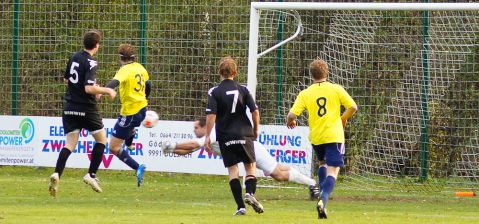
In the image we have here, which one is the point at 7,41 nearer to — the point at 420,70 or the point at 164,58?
the point at 164,58

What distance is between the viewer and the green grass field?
12.2 m

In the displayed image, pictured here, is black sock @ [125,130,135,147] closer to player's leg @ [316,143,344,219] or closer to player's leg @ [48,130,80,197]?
player's leg @ [48,130,80,197]

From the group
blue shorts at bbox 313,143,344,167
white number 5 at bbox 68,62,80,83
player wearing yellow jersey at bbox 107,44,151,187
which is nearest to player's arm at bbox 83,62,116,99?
white number 5 at bbox 68,62,80,83

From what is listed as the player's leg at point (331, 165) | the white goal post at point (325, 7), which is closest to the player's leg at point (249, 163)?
the player's leg at point (331, 165)

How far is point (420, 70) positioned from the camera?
17578 mm

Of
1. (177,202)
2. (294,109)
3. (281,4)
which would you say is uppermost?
(281,4)

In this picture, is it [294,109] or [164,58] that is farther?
[164,58]

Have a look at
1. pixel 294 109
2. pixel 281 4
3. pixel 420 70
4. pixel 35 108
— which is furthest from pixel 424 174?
pixel 35 108

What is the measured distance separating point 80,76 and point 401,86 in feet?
16.9

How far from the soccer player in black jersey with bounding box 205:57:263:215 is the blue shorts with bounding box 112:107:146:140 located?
3.69 metres

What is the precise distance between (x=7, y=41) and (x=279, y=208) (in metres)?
9.09

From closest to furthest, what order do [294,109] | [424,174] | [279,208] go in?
1. [294,109]
2. [279,208]
3. [424,174]

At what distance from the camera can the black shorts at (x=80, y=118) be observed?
1521 centimetres

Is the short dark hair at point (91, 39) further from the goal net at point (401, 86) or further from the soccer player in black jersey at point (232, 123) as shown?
the soccer player in black jersey at point (232, 123)
